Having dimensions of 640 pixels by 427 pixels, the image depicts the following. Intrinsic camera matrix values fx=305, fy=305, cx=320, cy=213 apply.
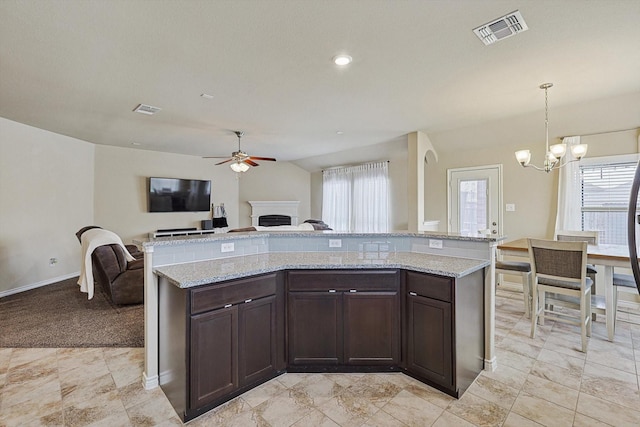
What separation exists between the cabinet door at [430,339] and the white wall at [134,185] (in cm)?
624

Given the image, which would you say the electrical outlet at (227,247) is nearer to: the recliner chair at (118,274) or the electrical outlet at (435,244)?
the electrical outlet at (435,244)

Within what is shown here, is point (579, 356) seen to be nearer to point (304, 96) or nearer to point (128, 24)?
point (304, 96)

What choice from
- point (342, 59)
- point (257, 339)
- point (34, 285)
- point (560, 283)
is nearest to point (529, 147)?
point (560, 283)

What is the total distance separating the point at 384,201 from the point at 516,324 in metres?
3.99

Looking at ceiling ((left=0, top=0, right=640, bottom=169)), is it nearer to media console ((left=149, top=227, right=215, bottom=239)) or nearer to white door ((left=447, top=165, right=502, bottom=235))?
white door ((left=447, top=165, right=502, bottom=235))

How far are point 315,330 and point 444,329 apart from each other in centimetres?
95

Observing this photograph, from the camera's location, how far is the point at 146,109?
13.0 ft

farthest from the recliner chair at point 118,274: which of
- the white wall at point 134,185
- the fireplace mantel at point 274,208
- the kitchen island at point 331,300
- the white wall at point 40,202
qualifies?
the fireplace mantel at point 274,208

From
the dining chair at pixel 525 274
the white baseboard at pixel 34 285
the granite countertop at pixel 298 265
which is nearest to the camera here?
the granite countertop at pixel 298 265

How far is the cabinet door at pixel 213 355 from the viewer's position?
1894 mm

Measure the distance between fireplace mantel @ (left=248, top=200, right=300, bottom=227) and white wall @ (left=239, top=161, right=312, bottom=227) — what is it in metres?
0.16

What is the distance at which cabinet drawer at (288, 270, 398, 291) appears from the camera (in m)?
2.38

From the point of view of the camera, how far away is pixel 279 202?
8477 millimetres

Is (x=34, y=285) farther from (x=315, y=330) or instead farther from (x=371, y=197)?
(x=371, y=197)
